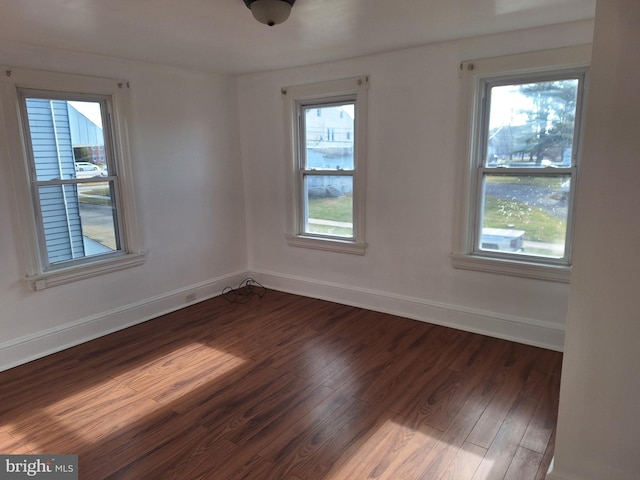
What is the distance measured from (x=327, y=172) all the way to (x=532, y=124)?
74.0 inches

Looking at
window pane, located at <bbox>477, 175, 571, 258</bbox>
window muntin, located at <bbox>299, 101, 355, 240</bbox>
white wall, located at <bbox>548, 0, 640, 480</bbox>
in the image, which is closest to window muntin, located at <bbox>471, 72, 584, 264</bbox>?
window pane, located at <bbox>477, 175, 571, 258</bbox>

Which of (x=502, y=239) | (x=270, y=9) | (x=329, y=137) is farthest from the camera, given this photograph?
(x=329, y=137)

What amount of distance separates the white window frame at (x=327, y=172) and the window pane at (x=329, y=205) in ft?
0.20

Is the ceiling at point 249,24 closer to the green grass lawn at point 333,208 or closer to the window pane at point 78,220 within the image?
the window pane at point 78,220

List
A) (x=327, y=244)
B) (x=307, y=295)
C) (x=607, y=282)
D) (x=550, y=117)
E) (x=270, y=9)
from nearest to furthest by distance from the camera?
(x=607, y=282), (x=270, y=9), (x=550, y=117), (x=327, y=244), (x=307, y=295)

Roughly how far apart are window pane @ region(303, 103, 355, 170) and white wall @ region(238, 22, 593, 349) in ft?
0.89

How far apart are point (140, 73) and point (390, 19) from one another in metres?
2.28

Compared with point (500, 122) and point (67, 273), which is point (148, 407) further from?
point (500, 122)

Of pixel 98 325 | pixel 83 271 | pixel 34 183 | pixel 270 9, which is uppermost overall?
pixel 270 9

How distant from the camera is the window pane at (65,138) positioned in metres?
3.16

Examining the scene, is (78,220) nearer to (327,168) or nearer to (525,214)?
(327,168)

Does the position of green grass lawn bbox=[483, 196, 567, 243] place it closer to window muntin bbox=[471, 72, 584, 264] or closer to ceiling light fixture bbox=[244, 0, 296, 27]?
window muntin bbox=[471, 72, 584, 264]

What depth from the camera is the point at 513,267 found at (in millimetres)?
3277

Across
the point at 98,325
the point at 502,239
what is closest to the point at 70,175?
the point at 98,325
